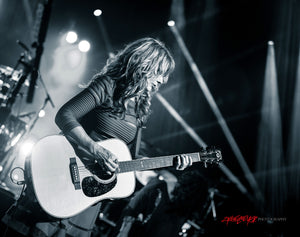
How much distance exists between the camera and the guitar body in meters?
1.80

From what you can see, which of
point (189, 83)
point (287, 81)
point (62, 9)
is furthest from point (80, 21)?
point (287, 81)

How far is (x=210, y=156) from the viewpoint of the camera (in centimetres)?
301

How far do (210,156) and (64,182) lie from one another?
1.81 meters

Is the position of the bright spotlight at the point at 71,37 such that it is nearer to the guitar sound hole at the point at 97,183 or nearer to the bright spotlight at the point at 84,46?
the bright spotlight at the point at 84,46

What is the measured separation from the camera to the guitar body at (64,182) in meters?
1.80

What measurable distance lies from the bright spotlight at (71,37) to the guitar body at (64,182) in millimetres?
8530

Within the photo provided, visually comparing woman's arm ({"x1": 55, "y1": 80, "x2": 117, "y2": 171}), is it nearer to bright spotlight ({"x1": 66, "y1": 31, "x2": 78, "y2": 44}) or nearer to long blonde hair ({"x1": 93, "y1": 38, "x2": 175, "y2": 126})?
long blonde hair ({"x1": 93, "y1": 38, "x2": 175, "y2": 126})

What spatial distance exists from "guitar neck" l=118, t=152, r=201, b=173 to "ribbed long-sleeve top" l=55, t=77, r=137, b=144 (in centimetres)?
26

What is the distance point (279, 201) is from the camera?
12180 mm

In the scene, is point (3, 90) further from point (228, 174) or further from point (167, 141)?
point (228, 174)

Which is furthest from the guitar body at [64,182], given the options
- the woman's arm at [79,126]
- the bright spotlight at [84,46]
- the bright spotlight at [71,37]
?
the bright spotlight at [84,46]

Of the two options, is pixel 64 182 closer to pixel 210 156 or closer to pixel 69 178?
pixel 69 178

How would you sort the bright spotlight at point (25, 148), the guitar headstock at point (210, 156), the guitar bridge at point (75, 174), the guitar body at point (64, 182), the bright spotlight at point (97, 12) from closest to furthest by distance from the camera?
the guitar body at point (64, 182) → the guitar bridge at point (75, 174) → the guitar headstock at point (210, 156) → the bright spotlight at point (25, 148) → the bright spotlight at point (97, 12)

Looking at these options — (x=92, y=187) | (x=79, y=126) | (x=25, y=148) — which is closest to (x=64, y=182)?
(x=92, y=187)
